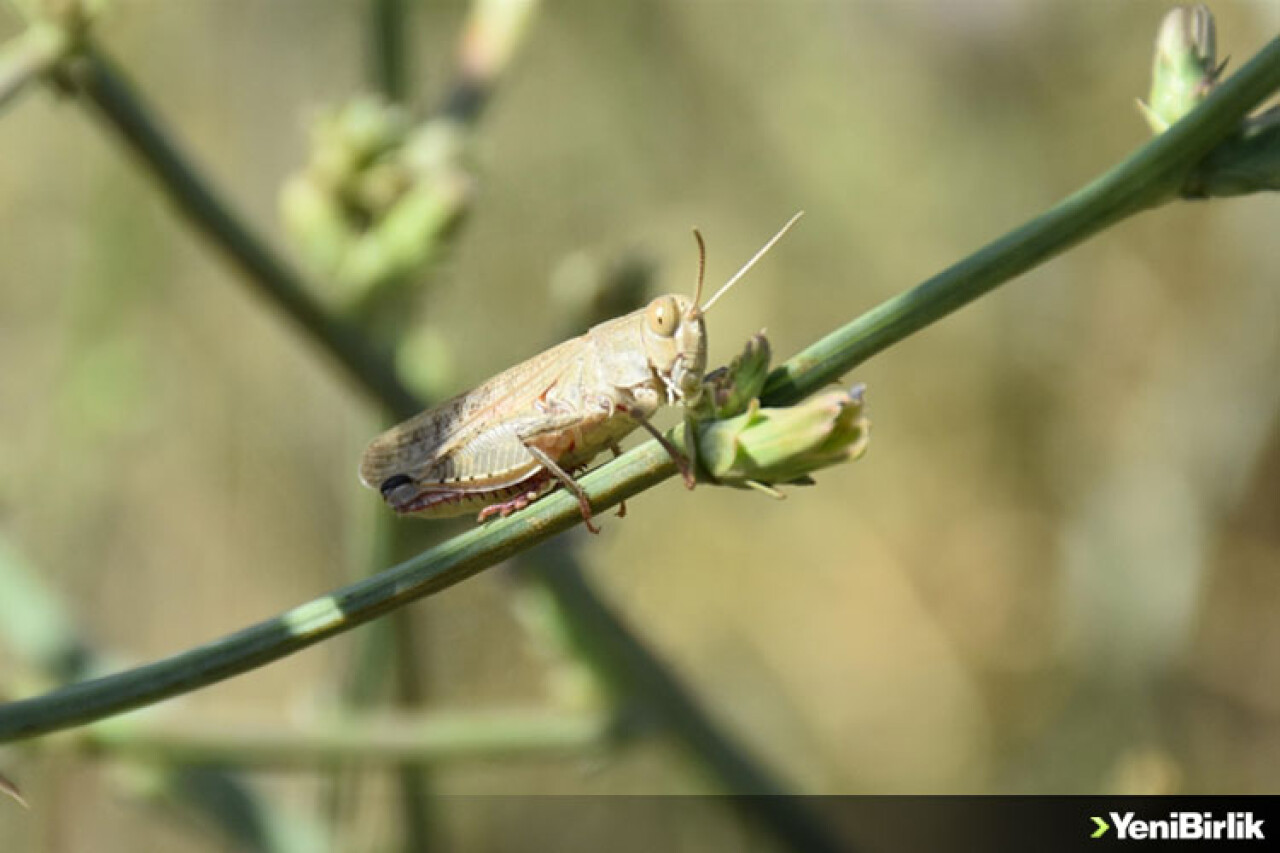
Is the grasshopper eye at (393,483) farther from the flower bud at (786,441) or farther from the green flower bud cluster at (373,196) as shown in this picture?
the flower bud at (786,441)

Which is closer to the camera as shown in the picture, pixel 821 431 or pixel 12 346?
pixel 821 431

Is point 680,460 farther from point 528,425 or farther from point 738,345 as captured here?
point 738,345

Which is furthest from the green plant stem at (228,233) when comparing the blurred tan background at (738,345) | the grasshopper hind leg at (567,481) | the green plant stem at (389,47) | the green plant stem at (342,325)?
the blurred tan background at (738,345)

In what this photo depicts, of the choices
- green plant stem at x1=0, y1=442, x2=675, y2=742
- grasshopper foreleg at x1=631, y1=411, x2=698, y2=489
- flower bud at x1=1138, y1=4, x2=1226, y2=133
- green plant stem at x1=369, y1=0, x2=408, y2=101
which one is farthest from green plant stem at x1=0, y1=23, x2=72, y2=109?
flower bud at x1=1138, y1=4, x2=1226, y2=133

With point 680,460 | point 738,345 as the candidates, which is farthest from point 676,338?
point 738,345

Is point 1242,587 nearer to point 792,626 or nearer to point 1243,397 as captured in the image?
point 1243,397

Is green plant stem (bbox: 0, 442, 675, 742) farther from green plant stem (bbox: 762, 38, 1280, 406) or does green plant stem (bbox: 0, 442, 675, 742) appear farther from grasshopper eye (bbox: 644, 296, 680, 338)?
grasshopper eye (bbox: 644, 296, 680, 338)

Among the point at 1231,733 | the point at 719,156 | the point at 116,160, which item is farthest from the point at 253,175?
the point at 1231,733
